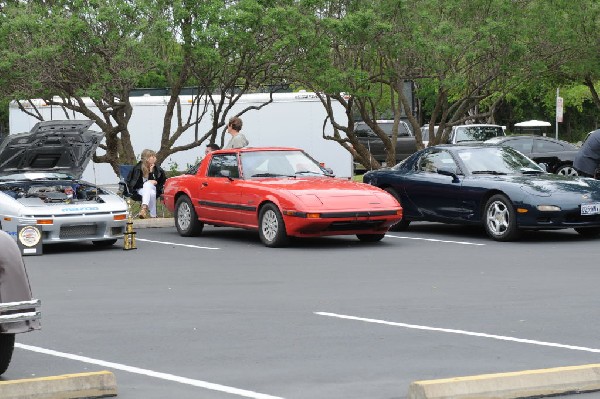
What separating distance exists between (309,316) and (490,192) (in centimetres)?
788

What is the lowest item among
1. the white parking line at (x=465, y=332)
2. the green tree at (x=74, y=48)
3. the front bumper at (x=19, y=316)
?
the white parking line at (x=465, y=332)

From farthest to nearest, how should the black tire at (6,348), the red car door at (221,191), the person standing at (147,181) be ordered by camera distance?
the person standing at (147,181), the red car door at (221,191), the black tire at (6,348)

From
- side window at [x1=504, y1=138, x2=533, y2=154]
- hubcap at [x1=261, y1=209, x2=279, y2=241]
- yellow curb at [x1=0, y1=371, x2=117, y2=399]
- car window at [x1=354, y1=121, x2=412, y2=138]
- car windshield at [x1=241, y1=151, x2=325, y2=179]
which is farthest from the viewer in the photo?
car window at [x1=354, y1=121, x2=412, y2=138]

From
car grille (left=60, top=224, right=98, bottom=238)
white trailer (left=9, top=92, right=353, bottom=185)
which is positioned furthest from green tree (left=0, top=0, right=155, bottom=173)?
white trailer (left=9, top=92, right=353, bottom=185)

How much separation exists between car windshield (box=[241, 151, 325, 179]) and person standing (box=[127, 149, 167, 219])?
354cm

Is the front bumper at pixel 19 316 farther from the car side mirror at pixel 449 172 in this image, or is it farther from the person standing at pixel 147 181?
the person standing at pixel 147 181

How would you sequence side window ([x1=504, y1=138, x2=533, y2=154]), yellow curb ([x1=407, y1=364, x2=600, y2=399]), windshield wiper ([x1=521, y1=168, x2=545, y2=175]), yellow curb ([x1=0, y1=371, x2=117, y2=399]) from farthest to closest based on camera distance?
1. side window ([x1=504, y1=138, x2=533, y2=154])
2. windshield wiper ([x1=521, y1=168, x2=545, y2=175])
3. yellow curb ([x1=0, y1=371, x2=117, y2=399])
4. yellow curb ([x1=407, y1=364, x2=600, y2=399])

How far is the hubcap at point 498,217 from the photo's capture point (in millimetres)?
17312

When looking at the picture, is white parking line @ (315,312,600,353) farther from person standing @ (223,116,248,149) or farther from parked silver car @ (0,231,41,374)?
person standing @ (223,116,248,149)

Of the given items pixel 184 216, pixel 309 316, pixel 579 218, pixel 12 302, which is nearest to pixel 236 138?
pixel 184 216

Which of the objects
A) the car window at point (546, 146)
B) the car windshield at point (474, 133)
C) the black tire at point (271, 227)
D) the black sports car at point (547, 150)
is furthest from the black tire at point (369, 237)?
the car windshield at point (474, 133)

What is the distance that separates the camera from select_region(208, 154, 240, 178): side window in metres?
18.1

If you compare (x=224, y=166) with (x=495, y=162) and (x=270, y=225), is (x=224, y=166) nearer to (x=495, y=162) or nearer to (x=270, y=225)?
(x=270, y=225)

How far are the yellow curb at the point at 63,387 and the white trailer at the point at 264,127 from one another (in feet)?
89.4
